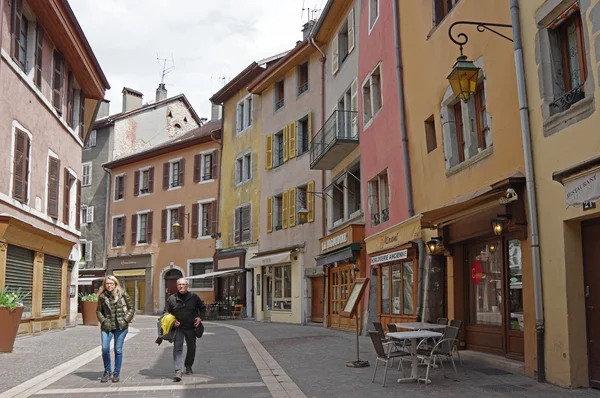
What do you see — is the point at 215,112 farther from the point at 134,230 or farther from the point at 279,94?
the point at 279,94

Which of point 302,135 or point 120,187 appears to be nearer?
point 302,135

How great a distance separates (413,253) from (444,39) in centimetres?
452

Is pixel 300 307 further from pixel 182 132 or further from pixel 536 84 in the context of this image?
pixel 182 132

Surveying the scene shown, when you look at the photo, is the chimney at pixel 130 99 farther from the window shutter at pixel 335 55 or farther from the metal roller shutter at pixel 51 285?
the metal roller shutter at pixel 51 285

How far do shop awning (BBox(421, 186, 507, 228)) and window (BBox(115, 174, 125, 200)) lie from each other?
30.8m

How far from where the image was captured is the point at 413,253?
46.4 ft

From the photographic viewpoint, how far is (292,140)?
26047 mm

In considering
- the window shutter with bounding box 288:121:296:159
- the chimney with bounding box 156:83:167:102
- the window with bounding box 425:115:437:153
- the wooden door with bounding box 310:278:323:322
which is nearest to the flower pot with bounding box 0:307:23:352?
the window with bounding box 425:115:437:153

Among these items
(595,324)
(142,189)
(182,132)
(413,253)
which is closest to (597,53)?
(595,324)

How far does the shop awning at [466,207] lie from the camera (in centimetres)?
968

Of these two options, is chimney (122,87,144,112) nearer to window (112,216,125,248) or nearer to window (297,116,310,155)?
window (112,216,125,248)

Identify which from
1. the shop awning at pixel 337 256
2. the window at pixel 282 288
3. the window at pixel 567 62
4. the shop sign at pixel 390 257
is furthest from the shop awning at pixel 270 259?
the window at pixel 567 62

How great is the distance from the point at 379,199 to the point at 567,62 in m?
9.05

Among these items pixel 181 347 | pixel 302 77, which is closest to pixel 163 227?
pixel 302 77
